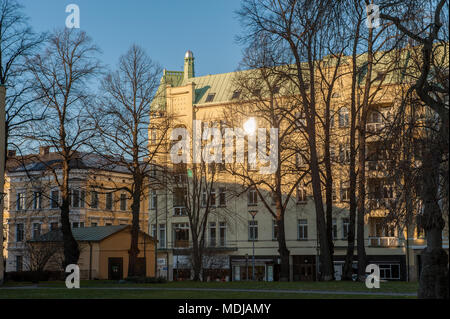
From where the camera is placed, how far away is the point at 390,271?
54.6m

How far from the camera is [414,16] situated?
14742mm

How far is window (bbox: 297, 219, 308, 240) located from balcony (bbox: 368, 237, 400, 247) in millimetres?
6679

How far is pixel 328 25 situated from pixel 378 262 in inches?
1692

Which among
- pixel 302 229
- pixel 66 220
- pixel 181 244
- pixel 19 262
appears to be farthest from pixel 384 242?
pixel 19 262

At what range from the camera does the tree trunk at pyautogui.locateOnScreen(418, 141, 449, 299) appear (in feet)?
42.0

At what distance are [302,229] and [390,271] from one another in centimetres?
946

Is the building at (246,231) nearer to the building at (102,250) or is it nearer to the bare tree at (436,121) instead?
the building at (102,250)

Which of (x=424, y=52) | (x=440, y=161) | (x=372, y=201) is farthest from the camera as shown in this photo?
(x=372, y=201)

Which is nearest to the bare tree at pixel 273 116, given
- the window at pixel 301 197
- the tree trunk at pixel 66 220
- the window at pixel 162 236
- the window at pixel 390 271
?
the tree trunk at pixel 66 220

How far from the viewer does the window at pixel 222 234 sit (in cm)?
6375

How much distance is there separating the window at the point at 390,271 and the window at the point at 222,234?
1614 centimetres

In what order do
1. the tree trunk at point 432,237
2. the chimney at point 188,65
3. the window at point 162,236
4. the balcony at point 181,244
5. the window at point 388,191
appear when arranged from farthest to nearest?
the chimney at point 188,65
the window at point 162,236
the balcony at point 181,244
the window at point 388,191
the tree trunk at point 432,237
